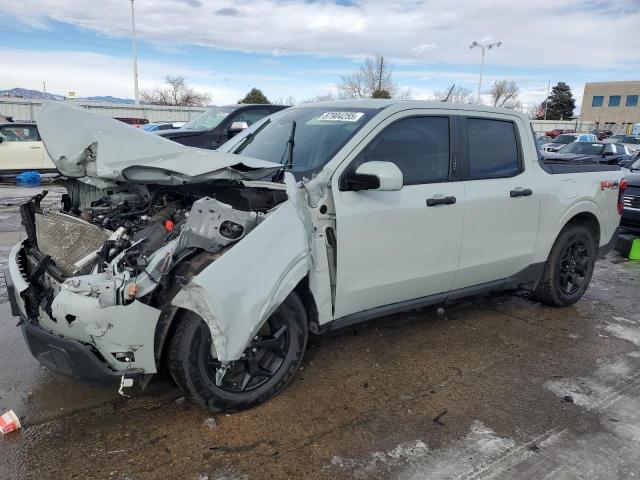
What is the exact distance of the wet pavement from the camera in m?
2.74

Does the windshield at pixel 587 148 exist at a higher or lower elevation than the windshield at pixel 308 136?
lower

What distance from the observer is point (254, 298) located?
9.07 feet

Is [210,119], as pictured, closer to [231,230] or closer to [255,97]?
[231,230]

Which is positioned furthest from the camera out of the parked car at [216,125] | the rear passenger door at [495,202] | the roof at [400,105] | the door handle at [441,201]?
the parked car at [216,125]

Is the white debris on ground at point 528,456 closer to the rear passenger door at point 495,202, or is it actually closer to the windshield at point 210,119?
the rear passenger door at point 495,202

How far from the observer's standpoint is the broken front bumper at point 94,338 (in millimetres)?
2615

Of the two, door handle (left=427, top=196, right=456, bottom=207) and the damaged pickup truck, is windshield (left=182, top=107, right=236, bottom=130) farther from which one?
door handle (left=427, top=196, right=456, bottom=207)

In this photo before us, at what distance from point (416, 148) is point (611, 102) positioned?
91006mm

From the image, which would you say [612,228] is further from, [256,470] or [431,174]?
[256,470]

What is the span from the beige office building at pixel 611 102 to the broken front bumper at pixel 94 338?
8551cm

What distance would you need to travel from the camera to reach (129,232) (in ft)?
10.0

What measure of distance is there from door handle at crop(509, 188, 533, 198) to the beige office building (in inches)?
3247

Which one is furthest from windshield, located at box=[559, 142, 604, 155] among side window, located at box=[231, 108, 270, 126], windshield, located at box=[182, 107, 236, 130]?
windshield, located at box=[182, 107, 236, 130]

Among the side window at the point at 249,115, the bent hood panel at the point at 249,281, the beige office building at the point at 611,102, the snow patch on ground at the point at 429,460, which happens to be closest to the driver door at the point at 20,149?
the side window at the point at 249,115
